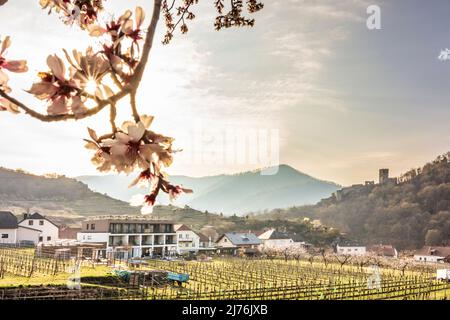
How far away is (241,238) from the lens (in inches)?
1510

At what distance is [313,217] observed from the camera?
57406mm

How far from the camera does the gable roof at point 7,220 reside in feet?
93.8

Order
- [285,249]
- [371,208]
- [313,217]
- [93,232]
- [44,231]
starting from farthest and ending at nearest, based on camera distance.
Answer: [313,217] → [371,208] → [285,249] → [44,231] → [93,232]

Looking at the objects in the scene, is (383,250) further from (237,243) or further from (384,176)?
(384,176)

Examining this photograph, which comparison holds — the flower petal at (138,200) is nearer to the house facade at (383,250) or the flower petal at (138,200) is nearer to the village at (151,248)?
the village at (151,248)

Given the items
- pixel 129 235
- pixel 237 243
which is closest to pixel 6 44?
pixel 129 235

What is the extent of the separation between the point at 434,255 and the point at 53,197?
152 feet

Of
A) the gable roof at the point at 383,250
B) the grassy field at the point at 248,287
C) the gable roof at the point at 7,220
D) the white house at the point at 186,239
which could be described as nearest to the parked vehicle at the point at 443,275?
the grassy field at the point at 248,287

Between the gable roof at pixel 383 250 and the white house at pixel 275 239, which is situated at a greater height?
the white house at pixel 275 239

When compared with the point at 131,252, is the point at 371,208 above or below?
above

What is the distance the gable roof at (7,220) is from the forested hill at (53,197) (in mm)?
24280
